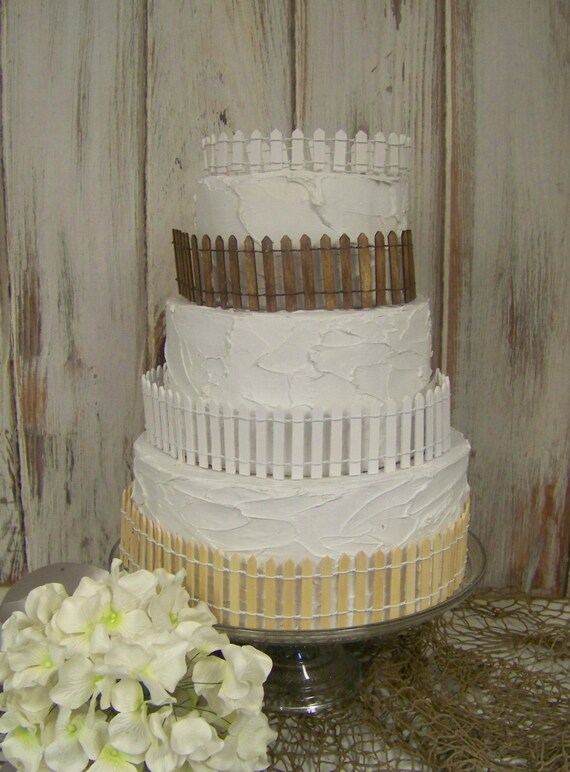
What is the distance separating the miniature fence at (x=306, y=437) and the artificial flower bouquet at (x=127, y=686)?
20cm

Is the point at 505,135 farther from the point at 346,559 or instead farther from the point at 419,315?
the point at 346,559

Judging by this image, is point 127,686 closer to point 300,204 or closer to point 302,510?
point 302,510

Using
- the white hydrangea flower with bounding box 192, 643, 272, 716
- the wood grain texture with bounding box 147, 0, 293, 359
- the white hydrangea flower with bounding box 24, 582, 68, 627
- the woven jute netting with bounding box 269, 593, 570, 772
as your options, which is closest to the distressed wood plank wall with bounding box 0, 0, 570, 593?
the wood grain texture with bounding box 147, 0, 293, 359

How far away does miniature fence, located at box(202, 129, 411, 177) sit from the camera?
118 cm

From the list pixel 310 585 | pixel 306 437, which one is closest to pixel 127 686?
pixel 310 585

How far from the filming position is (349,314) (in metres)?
1.16

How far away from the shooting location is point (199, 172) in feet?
5.36

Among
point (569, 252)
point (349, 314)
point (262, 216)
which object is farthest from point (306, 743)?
point (569, 252)

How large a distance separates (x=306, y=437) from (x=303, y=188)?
348 millimetres

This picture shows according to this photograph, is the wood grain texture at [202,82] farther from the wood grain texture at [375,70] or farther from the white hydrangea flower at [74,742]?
the white hydrangea flower at [74,742]

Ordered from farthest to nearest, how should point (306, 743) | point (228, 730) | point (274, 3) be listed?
point (274, 3) → point (306, 743) → point (228, 730)

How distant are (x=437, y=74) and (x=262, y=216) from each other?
65cm

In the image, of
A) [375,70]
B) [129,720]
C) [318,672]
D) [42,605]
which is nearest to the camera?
[129,720]

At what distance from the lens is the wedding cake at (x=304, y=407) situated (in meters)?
1.15
